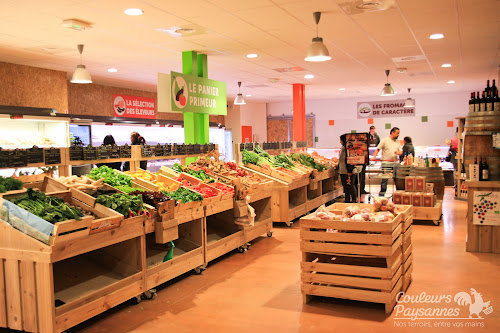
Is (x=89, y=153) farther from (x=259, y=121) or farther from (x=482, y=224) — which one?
(x=259, y=121)

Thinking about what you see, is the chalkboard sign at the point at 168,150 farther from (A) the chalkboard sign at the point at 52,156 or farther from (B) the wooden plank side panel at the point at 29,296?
(B) the wooden plank side panel at the point at 29,296

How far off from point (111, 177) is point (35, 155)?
0.79m

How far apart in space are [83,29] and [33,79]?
3.70 metres

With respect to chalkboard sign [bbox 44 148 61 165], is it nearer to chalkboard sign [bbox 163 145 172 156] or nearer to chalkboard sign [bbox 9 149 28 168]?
chalkboard sign [bbox 9 149 28 168]

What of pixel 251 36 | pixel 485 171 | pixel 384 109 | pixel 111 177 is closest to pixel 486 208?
pixel 485 171

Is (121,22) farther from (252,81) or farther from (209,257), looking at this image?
(252,81)

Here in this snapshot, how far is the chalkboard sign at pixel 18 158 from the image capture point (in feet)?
13.9

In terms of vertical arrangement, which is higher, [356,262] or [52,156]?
[52,156]

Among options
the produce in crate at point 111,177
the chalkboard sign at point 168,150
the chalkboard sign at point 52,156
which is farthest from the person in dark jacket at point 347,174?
the chalkboard sign at point 52,156

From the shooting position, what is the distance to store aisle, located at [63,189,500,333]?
389 cm

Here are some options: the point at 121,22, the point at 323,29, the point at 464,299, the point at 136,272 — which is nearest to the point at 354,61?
the point at 323,29

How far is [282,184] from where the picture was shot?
25.8 feet

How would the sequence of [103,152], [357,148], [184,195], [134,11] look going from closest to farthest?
[103,152] < [184,195] < [134,11] < [357,148]

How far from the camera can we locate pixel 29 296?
3.58 metres
